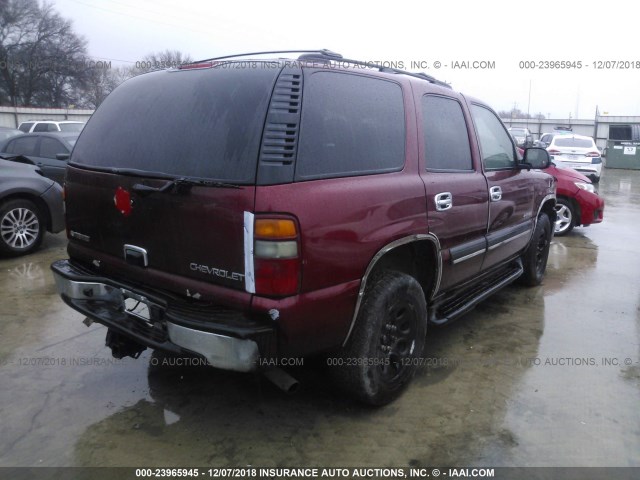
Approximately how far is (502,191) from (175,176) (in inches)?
108

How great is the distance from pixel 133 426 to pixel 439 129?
267cm

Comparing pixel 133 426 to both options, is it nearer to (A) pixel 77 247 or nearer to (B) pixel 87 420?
(B) pixel 87 420

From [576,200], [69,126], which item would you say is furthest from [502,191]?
[69,126]

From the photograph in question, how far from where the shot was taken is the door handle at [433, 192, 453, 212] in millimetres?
3198

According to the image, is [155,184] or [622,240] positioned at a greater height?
[155,184]

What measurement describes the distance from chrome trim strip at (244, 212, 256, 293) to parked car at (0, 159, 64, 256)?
5110 millimetres

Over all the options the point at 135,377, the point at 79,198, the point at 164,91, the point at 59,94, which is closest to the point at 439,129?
the point at 164,91

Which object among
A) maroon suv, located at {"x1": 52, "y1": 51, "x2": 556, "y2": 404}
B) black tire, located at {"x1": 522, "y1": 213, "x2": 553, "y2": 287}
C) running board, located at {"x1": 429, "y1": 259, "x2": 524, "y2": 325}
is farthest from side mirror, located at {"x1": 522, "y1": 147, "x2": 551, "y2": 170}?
maroon suv, located at {"x1": 52, "y1": 51, "x2": 556, "y2": 404}

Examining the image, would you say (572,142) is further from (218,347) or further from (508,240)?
(218,347)

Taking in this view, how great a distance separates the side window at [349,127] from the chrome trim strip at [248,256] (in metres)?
0.31

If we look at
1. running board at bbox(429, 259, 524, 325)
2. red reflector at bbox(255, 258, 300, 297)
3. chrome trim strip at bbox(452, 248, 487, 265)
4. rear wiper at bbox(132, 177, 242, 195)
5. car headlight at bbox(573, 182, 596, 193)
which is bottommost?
running board at bbox(429, 259, 524, 325)

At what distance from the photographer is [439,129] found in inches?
139

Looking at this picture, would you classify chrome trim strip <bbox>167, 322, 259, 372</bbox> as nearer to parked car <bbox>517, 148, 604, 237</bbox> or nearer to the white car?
parked car <bbox>517, 148, 604, 237</bbox>

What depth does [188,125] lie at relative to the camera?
2613 mm
